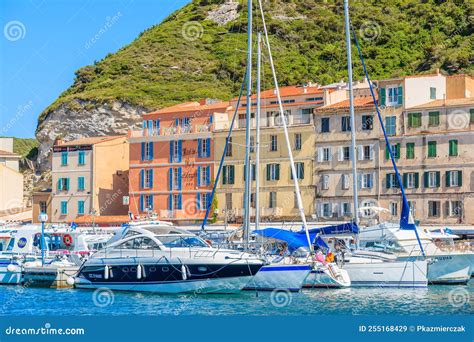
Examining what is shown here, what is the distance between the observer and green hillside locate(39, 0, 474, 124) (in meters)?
103

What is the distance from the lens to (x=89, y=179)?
76.4 metres

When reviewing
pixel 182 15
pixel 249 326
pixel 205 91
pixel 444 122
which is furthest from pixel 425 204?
pixel 182 15

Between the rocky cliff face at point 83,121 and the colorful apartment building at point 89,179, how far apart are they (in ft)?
41.6

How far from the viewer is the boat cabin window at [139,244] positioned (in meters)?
42.6

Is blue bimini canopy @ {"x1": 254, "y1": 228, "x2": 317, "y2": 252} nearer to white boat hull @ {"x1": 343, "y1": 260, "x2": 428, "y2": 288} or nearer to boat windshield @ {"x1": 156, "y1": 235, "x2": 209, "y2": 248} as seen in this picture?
white boat hull @ {"x1": 343, "y1": 260, "x2": 428, "y2": 288}

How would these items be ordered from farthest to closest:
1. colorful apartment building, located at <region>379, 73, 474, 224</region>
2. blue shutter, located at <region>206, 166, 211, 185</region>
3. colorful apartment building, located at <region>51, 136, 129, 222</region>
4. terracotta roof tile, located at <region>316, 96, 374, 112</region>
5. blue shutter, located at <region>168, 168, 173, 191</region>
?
colorful apartment building, located at <region>51, 136, 129, 222</region>, blue shutter, located at <region>168, 168, 173, 191</region>, blue shutter, located at <region>206, 166, 211, 185</region>, terracotta roof tile, located at <region>316, 96, 374, 112</region>, colorful apartment building, located at <region>379, 73, 474, 224</region>

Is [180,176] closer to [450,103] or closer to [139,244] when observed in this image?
[450,103]

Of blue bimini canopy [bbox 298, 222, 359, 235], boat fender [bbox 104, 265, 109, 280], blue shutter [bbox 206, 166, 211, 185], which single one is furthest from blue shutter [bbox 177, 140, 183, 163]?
boat fender [bbox 104, 265, 109, 280]

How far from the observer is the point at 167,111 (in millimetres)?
75625

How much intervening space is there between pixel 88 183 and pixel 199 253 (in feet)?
119

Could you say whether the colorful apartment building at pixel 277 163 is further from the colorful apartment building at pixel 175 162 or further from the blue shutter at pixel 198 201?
the colorful apartment building at pixel 175 162

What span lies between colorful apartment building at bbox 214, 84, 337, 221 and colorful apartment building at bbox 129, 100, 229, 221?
188 centimetres

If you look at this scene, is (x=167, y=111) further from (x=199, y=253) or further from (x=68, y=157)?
(x=199, y=253)

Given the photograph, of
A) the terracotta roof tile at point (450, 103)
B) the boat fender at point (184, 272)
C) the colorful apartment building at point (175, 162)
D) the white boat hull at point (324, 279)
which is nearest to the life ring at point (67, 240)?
the boat fender at point (184, 272)
